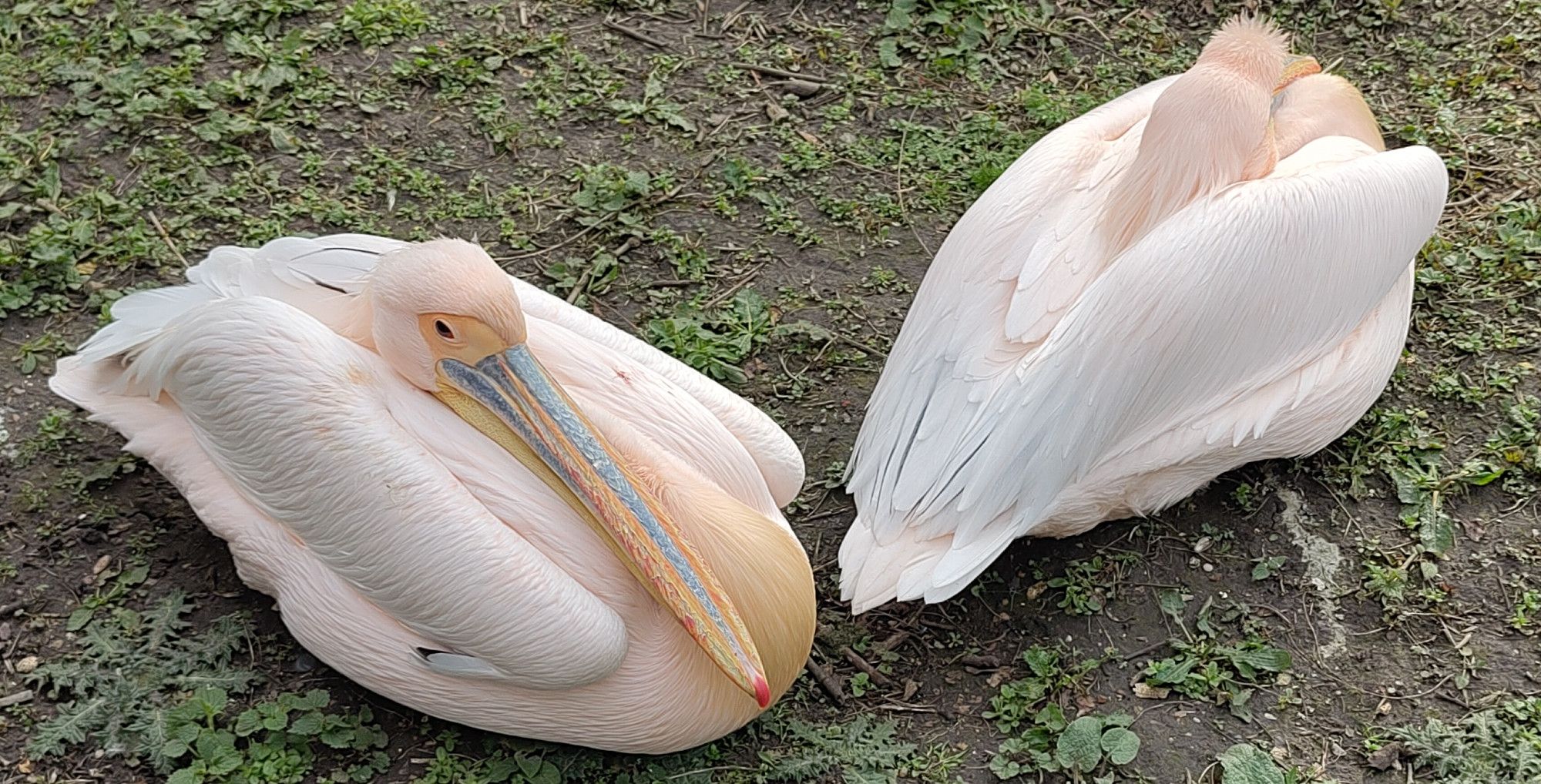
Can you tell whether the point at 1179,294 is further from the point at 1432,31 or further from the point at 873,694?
the point at 1432,31

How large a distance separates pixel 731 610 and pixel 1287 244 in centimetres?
142

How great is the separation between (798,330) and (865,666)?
1048 mm

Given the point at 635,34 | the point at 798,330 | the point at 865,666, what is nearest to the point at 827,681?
the point at 865,666

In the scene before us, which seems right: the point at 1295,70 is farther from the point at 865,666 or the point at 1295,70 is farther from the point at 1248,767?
the point at 865,666

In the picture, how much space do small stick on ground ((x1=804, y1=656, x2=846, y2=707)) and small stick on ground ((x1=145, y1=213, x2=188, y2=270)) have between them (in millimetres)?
2006

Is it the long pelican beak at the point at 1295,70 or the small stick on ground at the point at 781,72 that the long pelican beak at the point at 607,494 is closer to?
the long pelican beak at the point at 1295,70

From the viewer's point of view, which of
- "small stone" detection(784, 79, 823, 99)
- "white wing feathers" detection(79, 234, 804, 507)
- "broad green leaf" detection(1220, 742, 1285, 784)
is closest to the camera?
"broad green leaf" detection(1220, 742, 1285, 784)

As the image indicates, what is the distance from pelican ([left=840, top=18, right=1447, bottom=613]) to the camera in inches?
120

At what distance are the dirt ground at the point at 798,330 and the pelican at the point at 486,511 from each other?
0.25 meters

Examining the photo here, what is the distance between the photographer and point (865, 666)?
10.4ft

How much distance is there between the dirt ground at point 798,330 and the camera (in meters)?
3.02

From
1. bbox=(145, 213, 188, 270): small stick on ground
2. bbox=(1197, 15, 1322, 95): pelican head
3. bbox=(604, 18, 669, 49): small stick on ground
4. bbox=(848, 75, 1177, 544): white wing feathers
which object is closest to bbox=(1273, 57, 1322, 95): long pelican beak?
bbox=(1197, 15, 1322, 95): pelican head

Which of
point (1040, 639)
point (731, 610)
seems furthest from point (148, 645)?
point (1040, 639)

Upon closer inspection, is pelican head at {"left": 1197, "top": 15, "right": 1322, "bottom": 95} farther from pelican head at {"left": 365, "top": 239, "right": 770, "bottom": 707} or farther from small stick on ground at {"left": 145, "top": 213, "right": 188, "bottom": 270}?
small stick on ground at {"left": 145, "top": 213, "right": 188, "bottom": 270}
